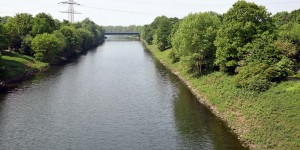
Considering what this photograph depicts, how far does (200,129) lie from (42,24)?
102000mm

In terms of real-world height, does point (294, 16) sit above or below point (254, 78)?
above

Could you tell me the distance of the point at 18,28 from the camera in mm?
128375

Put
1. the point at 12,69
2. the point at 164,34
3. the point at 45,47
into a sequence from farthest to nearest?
the point at 164,34 < the point at 45,47 < the point at 12,69

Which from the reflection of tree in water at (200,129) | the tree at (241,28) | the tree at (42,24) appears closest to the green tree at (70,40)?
the tree at (42,24)

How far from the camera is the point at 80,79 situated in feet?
305

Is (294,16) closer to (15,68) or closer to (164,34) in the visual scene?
(164,34)

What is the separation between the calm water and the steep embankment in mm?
4819

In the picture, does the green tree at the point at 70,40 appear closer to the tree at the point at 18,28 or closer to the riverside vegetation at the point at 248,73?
the tree at the point at 18,28

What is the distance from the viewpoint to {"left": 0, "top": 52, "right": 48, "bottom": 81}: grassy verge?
87.1m

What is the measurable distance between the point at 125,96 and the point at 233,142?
108ft

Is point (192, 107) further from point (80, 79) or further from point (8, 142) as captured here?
point (80, 79)

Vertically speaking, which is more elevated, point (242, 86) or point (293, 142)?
point (242, 86)

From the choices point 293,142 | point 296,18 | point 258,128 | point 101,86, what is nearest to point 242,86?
point 258,128

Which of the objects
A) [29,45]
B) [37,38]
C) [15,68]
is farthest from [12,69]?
[29,45]
